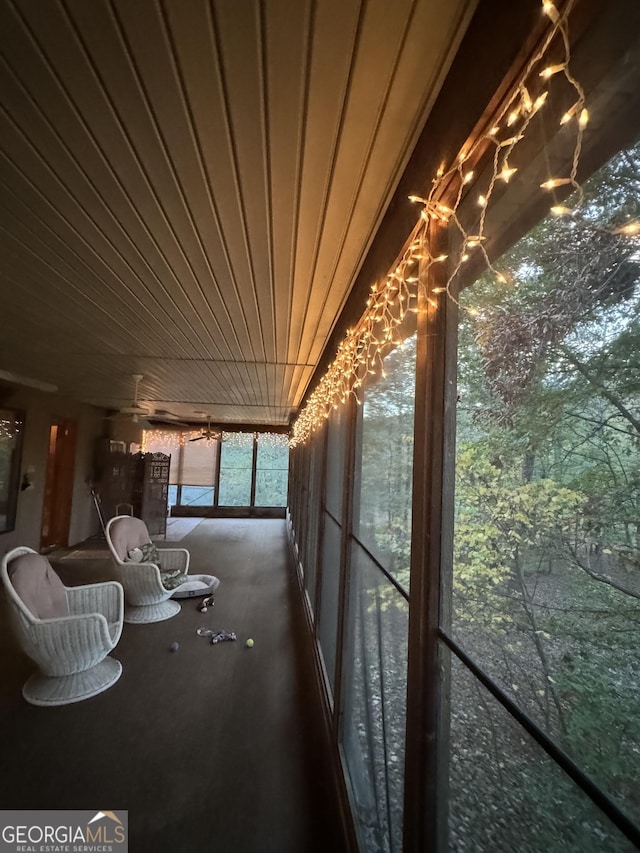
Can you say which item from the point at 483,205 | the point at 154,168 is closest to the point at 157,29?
the point at 154,168

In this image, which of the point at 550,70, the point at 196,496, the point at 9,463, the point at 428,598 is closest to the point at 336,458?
the point at 428,598

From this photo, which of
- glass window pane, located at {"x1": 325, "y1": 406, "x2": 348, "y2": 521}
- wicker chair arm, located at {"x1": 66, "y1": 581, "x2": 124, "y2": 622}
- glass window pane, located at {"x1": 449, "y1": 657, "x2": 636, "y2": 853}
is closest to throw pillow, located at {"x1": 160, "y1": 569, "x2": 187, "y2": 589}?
wicker chair arm, located at {"x1": 66, "y1": 581, "x2": 124, "y2": 622}

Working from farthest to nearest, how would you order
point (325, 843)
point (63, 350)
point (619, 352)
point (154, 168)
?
point (63, 350) < point (325, 843) < point (154, 168) < point (619, 352)

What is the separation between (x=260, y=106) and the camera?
1.13 m

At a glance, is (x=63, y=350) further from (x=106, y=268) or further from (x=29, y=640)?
(x=29, y=640)

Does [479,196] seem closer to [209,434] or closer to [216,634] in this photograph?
[216,634]

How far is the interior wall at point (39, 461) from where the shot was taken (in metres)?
5.30

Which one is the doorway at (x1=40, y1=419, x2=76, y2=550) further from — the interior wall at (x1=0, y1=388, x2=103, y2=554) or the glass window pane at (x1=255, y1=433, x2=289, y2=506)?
the glass window pane at (x1=255, y1=433, x2=289, y2=506)

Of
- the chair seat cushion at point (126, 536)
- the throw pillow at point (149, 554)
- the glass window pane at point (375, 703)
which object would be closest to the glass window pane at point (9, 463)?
the chair seat cushion at point (126, 536)

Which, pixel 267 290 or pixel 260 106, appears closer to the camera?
pixel 260 106

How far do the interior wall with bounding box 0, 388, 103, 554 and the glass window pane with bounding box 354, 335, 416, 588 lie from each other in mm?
5319

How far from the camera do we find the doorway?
21.8 feet

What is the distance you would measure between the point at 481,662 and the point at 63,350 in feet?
13.5
